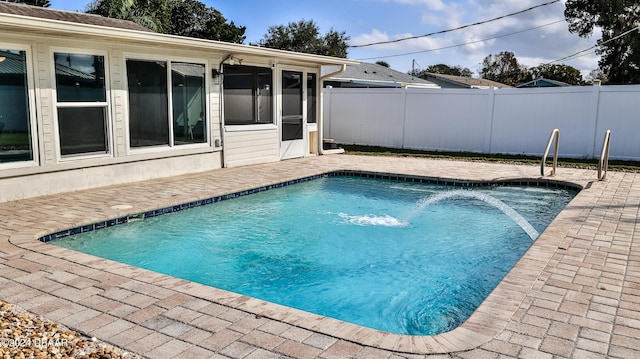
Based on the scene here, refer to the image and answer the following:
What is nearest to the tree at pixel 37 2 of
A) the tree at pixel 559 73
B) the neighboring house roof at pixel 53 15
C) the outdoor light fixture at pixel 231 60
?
the neighboring house roof at pixel 53 15

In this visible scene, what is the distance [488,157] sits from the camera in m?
12.7

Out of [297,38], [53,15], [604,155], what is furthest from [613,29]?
[53,15]

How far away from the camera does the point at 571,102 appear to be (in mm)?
12469

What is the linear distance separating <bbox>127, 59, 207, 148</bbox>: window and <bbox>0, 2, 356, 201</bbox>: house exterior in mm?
19

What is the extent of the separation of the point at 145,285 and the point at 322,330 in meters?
1.51

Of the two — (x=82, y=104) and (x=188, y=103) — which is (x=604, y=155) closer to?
(x=188, y=103)

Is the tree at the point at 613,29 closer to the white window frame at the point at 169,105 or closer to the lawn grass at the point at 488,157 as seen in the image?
the lawn grass at the point at 488,157

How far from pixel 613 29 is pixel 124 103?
2385cm

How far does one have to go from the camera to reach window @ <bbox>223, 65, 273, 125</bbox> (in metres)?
10.0

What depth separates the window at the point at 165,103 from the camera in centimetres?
815

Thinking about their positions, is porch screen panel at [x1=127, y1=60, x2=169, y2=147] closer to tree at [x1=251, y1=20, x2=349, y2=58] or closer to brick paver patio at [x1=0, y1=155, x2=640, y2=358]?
brick paver patio at [x1=0, y1=155, x2=640, y2=358]

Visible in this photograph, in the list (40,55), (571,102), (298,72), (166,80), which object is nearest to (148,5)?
(298,72)

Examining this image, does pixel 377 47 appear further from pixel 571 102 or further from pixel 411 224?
pixel 411 224

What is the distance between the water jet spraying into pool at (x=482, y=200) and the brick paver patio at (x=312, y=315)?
1123 millimetres
